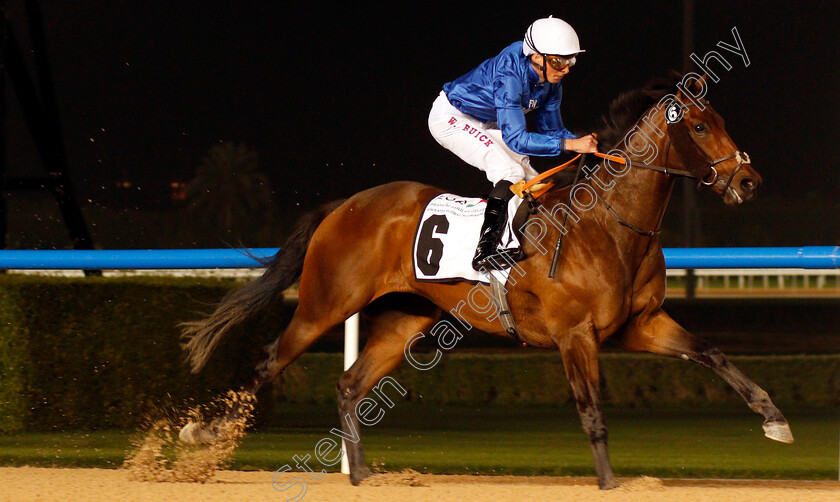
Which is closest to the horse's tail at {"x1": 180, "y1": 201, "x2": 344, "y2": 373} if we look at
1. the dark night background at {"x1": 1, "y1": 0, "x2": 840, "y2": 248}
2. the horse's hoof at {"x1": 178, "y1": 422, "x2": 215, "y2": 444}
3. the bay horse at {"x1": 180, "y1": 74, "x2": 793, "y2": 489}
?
the bay horse at {"x1": 180, "y1": 74, "x2": 793, "y2": 489}

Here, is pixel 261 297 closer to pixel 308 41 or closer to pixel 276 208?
pixel 308 41

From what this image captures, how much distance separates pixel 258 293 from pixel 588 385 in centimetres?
131

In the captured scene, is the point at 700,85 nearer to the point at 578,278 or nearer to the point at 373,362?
the point at 578,278

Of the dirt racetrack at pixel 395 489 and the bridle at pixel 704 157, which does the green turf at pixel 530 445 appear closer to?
the dirt racetrack at pixel 395 489

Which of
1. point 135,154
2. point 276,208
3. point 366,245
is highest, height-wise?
point 366,245

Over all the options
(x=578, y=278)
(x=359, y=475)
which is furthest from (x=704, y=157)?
(x=359, y=475)

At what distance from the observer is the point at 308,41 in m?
8.75

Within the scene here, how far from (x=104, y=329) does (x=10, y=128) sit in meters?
6.56

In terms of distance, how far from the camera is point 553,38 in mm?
3037

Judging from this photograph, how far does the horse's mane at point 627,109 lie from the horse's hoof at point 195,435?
63.1 inches

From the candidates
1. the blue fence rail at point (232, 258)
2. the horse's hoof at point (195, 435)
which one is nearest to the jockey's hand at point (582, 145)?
the blue fence rail at point (232, 258)

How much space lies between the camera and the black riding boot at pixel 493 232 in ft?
10.0

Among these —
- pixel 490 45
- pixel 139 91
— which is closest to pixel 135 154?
pixel 139 91

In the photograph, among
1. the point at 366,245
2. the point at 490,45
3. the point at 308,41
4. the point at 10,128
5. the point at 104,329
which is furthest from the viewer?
the point at 10,128
